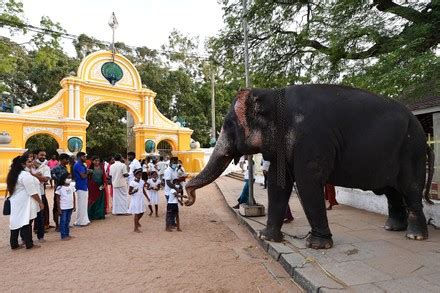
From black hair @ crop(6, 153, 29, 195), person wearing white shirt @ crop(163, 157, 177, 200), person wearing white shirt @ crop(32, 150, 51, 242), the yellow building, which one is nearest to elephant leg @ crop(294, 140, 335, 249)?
person wearing white shirt @ crop(163, 157, 177, 200)

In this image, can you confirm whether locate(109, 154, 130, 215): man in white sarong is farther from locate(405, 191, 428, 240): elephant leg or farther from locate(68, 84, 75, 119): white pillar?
locate(68, 84, 75, 119): white pillar

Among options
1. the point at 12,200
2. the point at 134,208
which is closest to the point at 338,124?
the point at 134,208

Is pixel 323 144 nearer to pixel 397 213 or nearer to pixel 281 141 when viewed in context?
pixel 281 141

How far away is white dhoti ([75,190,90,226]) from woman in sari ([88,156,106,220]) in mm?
645

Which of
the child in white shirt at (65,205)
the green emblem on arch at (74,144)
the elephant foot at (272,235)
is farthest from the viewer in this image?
the green emblem on arch at (74,144)

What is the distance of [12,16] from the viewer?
12.6 metres

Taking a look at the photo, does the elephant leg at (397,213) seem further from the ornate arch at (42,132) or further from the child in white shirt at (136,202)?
the ornate arch at (42,132)

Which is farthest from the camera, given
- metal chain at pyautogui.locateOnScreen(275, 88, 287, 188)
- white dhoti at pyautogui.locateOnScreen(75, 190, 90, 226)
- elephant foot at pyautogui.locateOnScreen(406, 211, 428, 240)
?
white dhoti at pyautogui.locateOnScreen(75, 190, 90, 226)

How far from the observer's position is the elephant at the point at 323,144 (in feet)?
14.8

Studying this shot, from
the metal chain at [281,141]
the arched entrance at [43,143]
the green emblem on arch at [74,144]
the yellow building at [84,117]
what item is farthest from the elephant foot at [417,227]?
the arched entrance at [43,143]

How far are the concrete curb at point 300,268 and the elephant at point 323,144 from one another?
0.40 m

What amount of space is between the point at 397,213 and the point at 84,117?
16.4 meters

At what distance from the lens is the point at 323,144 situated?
446 cm

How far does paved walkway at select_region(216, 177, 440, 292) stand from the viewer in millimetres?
3326
